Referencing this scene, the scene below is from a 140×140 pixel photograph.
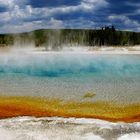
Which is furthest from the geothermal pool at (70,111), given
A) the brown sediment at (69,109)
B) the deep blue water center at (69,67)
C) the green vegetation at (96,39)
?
the green vegetation at (96,39)

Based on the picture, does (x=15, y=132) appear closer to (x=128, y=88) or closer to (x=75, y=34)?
(x=128, y=88)

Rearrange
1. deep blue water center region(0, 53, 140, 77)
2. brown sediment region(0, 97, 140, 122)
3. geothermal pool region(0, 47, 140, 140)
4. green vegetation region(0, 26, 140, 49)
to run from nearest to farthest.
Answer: geothermal pool region(0, 47, 140, 140)
brown sediment region(0, 97, 140, 122)
deep blue water center region(0, 53, 140, 77)
green vegetation region(0, 26, 140, 49)

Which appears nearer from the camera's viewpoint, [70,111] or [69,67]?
[70,111]

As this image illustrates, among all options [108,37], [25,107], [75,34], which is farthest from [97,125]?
[75,34]

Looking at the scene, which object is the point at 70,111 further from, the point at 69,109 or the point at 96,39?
the point at 96,39

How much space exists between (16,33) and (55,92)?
465 feet

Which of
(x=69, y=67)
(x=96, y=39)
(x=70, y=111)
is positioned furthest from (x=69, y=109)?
(x=96, y=39)

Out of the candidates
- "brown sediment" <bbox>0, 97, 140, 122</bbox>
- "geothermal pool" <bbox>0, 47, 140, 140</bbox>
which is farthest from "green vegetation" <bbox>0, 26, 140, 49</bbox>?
"brown sediment" <bbox>0, 97, 140, 122</bbox>

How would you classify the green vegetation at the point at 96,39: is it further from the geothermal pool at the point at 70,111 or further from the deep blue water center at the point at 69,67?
the geothermal pool at the point at 70,111

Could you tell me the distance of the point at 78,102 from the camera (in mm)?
21766

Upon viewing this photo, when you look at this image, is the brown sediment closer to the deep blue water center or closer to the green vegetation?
the deep blue water center

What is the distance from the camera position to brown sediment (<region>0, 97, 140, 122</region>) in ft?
61.3

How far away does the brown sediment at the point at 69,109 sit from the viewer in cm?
1869

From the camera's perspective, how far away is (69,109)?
20.2m
